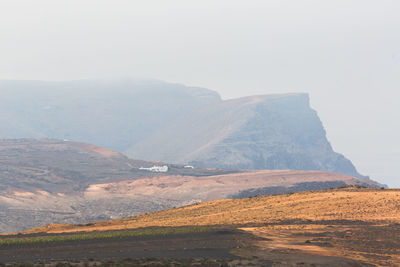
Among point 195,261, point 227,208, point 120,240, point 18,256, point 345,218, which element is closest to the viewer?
point 195,261

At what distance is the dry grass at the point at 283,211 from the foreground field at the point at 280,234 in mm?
120

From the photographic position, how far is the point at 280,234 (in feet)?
206

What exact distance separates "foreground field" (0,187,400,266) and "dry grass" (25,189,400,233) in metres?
0.12

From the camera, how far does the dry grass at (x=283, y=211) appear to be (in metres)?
77.0

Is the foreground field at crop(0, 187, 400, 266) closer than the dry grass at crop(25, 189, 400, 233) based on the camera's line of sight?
Yes

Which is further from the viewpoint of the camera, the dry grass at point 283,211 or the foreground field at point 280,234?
the dry grass at point 283,211

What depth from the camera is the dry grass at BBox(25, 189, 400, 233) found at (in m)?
77.0

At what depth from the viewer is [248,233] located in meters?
62.8

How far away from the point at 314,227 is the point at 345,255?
57.3ft

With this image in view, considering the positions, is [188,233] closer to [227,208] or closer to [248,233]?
[248,233]

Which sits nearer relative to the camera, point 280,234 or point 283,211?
point 280,234

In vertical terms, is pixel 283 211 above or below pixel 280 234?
above

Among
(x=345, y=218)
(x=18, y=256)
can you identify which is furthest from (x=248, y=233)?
(x=18, y=256)

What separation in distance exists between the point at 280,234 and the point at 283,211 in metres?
21.6
